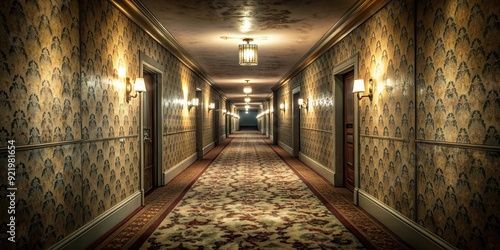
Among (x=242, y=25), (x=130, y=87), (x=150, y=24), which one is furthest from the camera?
(x=242, y=25)

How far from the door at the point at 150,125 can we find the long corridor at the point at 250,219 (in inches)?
15.0

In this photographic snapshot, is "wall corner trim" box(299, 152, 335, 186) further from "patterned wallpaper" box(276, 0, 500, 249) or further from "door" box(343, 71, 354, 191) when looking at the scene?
"patterned wallpaper" box(276, 0, 500, 249)

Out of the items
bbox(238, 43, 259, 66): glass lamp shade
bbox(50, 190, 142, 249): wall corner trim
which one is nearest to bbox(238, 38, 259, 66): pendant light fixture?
bbox(238, 43, 259, 66): glass lamp shade

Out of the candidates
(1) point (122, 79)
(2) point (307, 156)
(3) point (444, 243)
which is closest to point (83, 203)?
(1) point (122, 79)

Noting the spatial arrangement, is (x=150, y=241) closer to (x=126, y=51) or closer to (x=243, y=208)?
(x=243, y=208)

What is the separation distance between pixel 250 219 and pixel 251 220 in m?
0.05

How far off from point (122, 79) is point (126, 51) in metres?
0.46

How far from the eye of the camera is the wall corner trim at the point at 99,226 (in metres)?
3.53

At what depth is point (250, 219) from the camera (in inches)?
192

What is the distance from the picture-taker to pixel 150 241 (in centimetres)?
401

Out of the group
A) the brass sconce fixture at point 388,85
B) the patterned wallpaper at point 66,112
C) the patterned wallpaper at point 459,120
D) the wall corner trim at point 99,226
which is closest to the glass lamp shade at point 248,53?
the patterned wallpaper at point 66,112

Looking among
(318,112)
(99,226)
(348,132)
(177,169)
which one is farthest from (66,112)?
(318,112)

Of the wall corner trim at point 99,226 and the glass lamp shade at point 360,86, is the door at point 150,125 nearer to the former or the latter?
the wall corner trim at point 99,226

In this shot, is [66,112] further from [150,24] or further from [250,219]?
[150,24]
